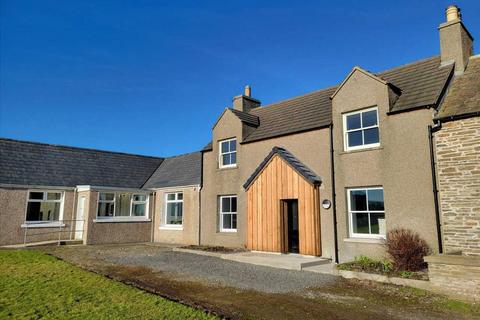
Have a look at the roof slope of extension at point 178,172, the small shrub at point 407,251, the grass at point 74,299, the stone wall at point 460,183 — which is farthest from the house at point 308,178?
the grass at point 74,299

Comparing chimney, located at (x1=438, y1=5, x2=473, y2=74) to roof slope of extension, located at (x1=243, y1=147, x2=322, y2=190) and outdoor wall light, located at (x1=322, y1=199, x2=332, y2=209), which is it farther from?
outdoor wall light, located at (x1=322, y1=199, x2=332, y2=209)

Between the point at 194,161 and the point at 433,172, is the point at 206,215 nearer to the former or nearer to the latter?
the point at 194,161

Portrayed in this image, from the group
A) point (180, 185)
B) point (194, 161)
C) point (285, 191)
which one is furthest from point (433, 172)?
point (194, 161)

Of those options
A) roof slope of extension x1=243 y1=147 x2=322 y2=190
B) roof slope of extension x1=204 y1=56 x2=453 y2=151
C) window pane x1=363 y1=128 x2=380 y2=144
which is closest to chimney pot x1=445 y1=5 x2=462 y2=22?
roof slope of extension x1=204 y1=56 x2=453 y2=151

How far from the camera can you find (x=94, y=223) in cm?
2041

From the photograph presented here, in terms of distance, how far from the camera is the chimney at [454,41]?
12.9m

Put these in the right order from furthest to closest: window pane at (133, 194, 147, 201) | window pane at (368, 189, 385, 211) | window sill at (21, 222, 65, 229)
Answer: window pane at (133, 194, 147, 201), window sill at (21, 222, 65, 229), window pane at (368, 189, 385, 211)

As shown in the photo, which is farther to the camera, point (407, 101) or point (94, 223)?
point (94, 223)

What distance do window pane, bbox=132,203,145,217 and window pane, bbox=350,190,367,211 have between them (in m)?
15.0

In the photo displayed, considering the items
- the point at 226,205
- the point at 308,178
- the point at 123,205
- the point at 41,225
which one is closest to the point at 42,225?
the point at 41,225

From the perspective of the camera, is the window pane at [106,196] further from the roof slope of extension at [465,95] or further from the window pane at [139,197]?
the roof slope of extension at [465,95]

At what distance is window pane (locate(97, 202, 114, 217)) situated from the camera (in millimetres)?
21219

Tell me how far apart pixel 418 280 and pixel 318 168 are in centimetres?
614

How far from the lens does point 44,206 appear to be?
20.6 m
